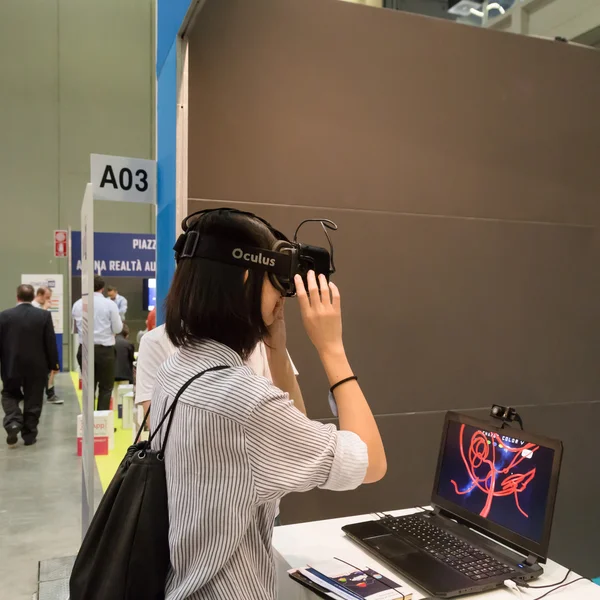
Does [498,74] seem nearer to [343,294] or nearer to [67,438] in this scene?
[343,294]

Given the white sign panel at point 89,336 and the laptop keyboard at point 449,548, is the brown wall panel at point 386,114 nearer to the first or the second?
the white sign panel at point 89,336

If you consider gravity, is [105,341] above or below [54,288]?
below

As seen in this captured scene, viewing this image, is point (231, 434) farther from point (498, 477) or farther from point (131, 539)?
point (498, 477)

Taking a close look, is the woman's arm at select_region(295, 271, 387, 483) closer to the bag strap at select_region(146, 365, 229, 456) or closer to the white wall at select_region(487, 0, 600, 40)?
the bag strap at select_region(146, 365, 229, 456)

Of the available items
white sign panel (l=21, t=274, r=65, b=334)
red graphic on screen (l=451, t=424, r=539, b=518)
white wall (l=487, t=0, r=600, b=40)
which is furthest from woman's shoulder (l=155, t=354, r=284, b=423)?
white sign panel (l=21, t=274, r=65, b=334)

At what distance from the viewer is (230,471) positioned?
91 centimetres

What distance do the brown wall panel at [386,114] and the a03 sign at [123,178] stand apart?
0.51m

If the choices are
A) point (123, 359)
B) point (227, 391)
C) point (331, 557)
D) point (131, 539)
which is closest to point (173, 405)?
point (227, 391)

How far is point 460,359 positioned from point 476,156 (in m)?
0.91

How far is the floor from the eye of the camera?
3389 mm

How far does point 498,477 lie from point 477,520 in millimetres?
127

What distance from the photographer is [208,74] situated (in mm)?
2252

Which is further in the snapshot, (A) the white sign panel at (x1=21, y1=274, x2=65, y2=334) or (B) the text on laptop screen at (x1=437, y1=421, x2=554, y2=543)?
(A) the white sign panel at (x1=21, y1=274, x2=65, y2=334)

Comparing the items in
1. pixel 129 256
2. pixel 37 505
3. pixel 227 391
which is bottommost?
pixel 37 505
